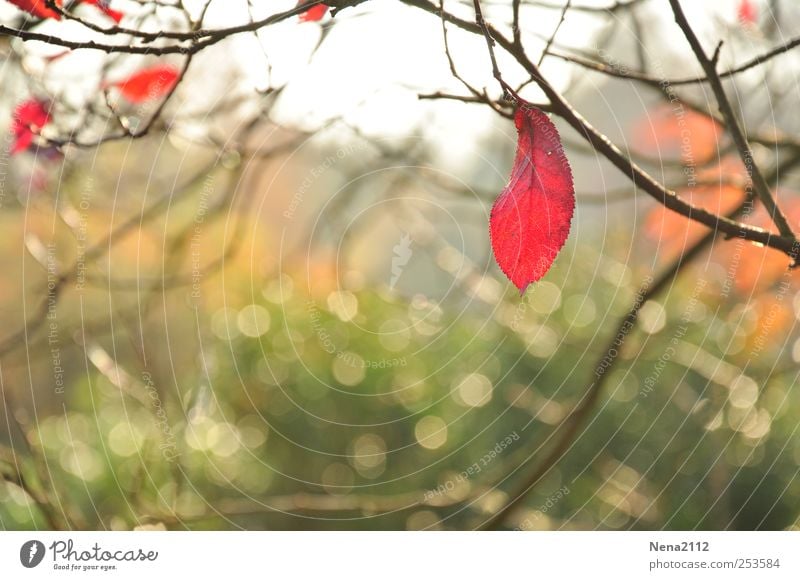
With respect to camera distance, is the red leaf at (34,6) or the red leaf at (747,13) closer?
the red leaf at (34,6)

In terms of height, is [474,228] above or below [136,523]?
above

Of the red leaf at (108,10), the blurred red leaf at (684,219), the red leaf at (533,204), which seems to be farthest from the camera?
the blurred red leaf at (684,219)

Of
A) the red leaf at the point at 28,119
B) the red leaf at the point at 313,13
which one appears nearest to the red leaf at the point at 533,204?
the red leaf at the point at 313,13

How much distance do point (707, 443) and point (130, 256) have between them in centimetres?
56

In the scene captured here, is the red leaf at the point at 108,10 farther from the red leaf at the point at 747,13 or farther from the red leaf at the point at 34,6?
the red leaf at the point at 747,13

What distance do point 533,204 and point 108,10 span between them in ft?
0.98

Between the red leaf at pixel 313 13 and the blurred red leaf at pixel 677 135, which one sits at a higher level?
the blurred red leaf at pixel 677 135

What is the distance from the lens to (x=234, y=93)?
59cm

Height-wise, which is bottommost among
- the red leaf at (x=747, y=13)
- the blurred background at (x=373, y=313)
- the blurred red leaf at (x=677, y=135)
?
the blurred background at (x=373, y=313)

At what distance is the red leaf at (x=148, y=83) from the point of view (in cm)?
54

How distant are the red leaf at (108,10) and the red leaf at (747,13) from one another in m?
0.48
